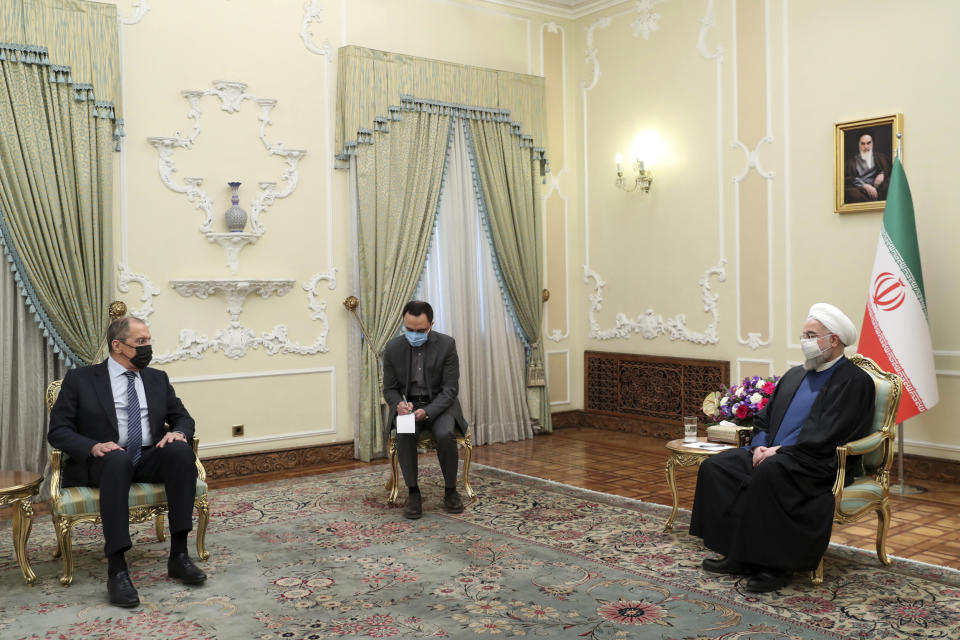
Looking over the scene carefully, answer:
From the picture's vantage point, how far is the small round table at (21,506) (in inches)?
156

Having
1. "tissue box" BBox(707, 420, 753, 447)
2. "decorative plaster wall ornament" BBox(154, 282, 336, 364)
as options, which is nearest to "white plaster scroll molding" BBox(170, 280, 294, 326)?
"decorative plaster wall ornament" BBox(154, 282, 336, 364)

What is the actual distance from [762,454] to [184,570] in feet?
8.50

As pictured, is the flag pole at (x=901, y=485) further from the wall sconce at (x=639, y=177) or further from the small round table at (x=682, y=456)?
the wall sconce at (x=639, y=177)

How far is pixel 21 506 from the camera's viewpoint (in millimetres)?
4070

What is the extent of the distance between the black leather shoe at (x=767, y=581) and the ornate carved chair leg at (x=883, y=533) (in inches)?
21.9

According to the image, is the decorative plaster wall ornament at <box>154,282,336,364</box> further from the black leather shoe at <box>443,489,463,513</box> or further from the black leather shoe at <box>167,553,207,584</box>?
the black leather shoe at <box>167,553,207,584</box>

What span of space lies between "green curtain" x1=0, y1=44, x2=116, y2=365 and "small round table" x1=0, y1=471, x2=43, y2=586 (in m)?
1.80

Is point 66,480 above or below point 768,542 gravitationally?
above

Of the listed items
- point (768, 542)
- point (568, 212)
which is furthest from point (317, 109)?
point (768, 542)

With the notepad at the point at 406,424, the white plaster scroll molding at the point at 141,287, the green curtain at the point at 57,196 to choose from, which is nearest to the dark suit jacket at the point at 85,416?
the notepad at the point at 406,424

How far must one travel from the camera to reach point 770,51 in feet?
22.4

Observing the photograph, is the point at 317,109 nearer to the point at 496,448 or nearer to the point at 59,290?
the point at 59,290

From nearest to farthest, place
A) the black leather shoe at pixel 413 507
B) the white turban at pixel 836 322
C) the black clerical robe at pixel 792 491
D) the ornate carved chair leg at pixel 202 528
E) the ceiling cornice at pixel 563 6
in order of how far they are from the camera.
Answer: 1. the black clerical robe at pixel 792 491
2. the white turban at pixel 836 322
3. the ornate carved chair leg at pixel 202 528
4. the black leather shoe at pixel 413 507
5. the ceiling cornice at pixel 563 6

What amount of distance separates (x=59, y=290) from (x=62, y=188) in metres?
0.63
